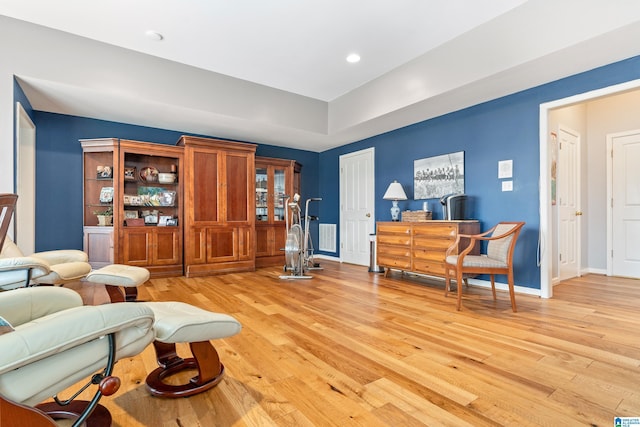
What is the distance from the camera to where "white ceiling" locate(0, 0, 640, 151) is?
300 cm

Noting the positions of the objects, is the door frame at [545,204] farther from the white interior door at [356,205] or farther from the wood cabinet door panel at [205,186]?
the wood cabinet door panel at [205,186]

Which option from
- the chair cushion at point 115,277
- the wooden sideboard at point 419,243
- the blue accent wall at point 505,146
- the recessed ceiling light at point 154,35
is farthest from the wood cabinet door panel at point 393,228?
the recessed ceiling light at point 154,35

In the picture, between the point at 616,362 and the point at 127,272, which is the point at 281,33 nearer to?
the point at 127,272

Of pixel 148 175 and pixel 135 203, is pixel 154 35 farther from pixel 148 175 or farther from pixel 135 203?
pixel 135 203

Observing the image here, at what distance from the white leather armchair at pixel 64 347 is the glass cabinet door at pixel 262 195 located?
466 cm

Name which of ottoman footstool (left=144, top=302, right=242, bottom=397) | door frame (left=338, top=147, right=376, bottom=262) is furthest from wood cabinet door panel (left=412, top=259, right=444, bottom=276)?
ottoman footstool (left=144, top=302, right=242, bottom=397)

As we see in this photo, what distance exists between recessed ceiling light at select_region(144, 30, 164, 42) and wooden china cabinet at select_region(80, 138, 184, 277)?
5.34 ft

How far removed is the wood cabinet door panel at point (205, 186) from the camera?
491 centimetres

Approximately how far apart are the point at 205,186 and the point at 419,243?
3398 mm

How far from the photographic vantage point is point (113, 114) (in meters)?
4.58

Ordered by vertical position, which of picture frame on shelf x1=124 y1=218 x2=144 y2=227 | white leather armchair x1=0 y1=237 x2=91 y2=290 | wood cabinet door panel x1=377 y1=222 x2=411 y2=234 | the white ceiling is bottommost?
white leather armchair x1=0 y1=237 x2=91 y2=290

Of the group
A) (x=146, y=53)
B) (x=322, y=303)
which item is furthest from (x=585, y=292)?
(x=146, y=53)

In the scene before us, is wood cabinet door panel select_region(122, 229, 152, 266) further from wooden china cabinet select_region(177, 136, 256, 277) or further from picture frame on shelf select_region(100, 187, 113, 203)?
picture frame on shelf select_region(100, 187, 113, 203)

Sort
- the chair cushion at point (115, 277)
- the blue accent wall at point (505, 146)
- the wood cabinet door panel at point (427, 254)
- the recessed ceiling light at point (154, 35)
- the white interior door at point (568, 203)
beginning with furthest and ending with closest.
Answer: the white interior door at point (568, 203), the wood cabinet door panel at point (427, 254), the recessed ceiling light at point (154, 35), the blue accent wall at point (505, 146), the chair cushion at point (115, 277)
